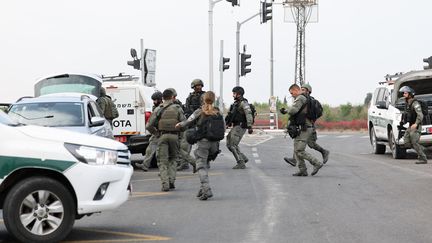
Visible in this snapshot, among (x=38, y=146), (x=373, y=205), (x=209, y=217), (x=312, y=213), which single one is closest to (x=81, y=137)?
(x=38, y=146)

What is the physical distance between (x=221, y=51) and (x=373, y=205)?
2985 centimetres

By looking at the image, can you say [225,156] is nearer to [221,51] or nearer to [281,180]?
[281,180]

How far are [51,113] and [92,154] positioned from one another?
6.62 m

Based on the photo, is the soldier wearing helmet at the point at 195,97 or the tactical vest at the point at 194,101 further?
the tactical vest at the point at 194,101

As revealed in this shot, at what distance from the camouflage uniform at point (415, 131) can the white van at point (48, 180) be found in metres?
12.4

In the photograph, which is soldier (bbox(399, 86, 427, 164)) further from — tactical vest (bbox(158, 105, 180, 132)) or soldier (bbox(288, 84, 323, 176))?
tactical vest (bbox(158, 105, 180, 132))

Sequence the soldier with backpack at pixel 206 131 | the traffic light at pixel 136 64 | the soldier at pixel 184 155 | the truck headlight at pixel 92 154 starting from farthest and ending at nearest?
1. the traffic light at pixel 136 64
2. the soldier at pixel 184 155
3. the soldier with backpack at pixel 206 131
4. the truck headlight at pixel 92 154

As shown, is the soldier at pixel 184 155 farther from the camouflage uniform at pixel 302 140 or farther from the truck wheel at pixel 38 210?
the truck wheel at pixel 38 210

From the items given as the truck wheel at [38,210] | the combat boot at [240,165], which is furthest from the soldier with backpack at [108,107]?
the truck wheel at [38,210]

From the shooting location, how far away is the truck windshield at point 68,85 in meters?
21.8

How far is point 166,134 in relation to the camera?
14.9 m

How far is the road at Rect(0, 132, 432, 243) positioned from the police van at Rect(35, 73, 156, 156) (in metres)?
1.68

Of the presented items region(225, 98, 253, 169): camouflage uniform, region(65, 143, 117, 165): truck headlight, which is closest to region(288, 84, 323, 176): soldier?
region(225, 98, 253, 169): camouflage uniform

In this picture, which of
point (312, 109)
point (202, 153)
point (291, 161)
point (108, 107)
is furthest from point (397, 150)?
point (202, 153)
